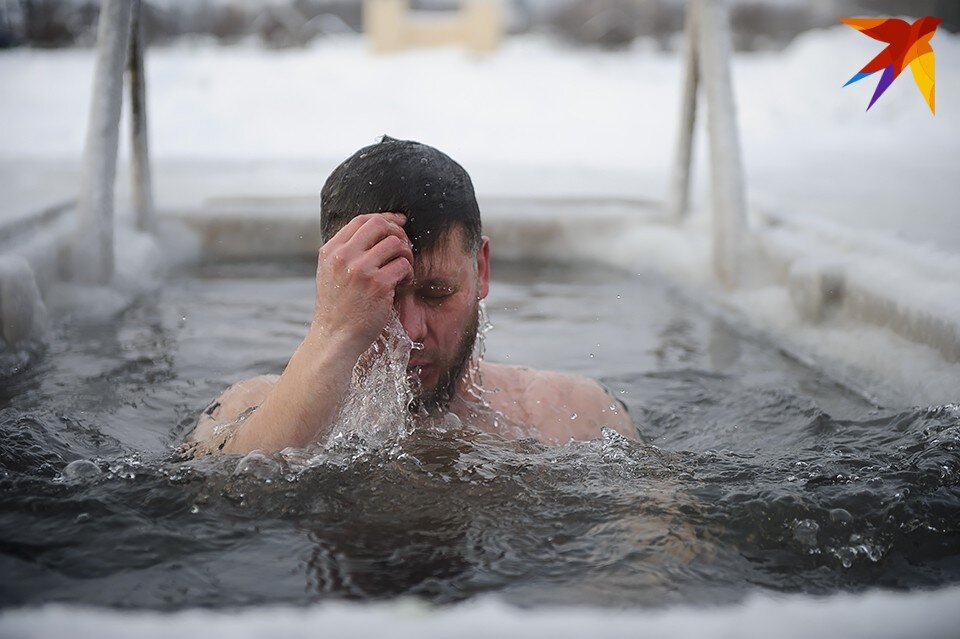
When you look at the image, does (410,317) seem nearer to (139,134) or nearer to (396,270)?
(396,270)

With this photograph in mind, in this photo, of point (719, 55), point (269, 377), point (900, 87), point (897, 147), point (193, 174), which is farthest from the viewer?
point (900, 87)

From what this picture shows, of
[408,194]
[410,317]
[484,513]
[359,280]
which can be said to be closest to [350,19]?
[408,194]

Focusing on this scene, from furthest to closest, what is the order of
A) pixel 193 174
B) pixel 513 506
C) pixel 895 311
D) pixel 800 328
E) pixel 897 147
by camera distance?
pixel 897 147
pixel 193 174
pixel 800 328
pixel 895 311
pixel 513 506

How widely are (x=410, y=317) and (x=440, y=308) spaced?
0.26 feet

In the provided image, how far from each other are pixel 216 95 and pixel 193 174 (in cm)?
578

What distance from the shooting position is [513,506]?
1886 millimetres

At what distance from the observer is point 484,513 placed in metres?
1.85

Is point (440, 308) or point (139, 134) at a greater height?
point (139, 134)

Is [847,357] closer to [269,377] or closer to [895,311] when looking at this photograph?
[895,311]

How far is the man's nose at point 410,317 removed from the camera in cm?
202

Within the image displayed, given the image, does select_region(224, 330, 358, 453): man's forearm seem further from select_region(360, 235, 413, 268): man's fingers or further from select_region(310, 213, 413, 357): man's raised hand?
select_region(360, 235, 413, 268): man's fingers

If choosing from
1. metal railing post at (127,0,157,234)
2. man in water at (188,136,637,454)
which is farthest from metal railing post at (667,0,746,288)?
metal railing post at (127,0,157,234)

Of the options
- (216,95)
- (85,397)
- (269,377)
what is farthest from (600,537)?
(216,95)

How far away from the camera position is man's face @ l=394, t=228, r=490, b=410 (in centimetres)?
204
